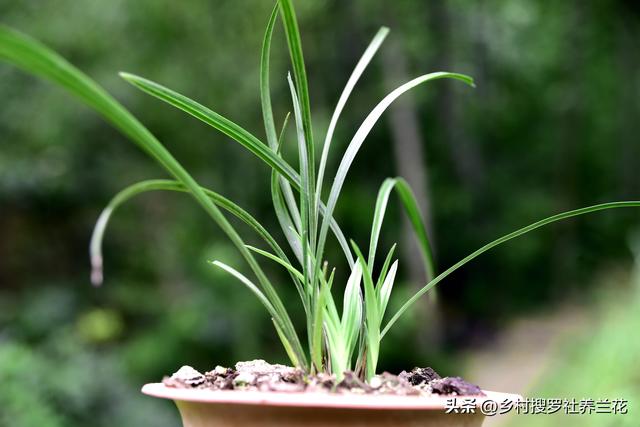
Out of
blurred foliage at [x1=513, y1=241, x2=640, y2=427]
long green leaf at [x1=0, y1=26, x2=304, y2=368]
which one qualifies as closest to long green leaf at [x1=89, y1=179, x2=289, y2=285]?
long green leaf at [x1=0, y1=26, x2=304, y2=368]

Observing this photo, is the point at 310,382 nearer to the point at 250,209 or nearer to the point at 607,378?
the point at 607,378

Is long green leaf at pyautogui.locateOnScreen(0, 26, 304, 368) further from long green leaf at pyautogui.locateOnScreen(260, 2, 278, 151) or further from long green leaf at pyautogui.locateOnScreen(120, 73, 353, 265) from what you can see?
long green leaf at pyautogui.locateOnScreen(260, 2, 278, 151)

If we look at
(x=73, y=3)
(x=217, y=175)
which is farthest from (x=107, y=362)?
(x=73, y=3)

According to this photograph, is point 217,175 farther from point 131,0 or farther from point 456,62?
point 456,62

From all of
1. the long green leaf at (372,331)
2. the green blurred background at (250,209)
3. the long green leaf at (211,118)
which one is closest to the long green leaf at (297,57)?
the long green leaf at (211,118)

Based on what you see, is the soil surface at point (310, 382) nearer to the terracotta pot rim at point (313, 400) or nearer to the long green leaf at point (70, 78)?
the terracotta pot rim at point (313, 400)
